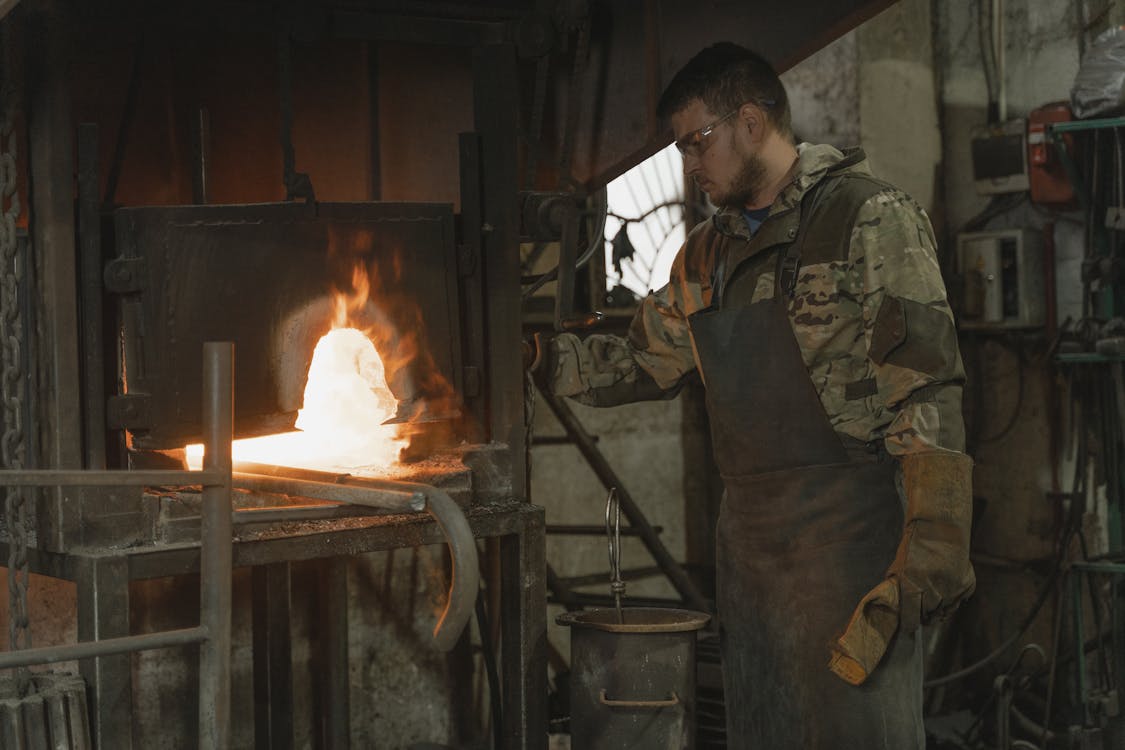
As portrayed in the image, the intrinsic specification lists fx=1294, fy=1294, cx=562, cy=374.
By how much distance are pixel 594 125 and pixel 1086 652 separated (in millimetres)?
3142

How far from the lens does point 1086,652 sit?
5.39 m

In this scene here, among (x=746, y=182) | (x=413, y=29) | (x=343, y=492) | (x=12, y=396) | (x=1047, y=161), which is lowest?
(x=343, y=492)

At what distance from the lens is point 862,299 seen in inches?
114

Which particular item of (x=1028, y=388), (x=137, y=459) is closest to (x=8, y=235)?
(x=137, y=459)

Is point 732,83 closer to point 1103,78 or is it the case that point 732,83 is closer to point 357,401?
point 357,401

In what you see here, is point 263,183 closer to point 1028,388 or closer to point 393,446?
point 393,446

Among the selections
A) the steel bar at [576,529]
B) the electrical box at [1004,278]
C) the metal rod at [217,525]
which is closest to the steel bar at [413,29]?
the metal rod at [217,525]

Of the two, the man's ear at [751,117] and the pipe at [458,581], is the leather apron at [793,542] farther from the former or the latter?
the pipe at [458,581]

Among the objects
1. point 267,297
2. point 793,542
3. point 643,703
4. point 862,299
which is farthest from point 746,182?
point 643,703

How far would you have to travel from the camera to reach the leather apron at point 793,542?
2895 mm

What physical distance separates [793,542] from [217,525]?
1.28 metres

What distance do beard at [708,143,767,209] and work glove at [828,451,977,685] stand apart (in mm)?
789

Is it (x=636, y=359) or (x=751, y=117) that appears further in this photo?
(x=636, y=359)

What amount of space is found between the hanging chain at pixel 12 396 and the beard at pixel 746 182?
163cm
